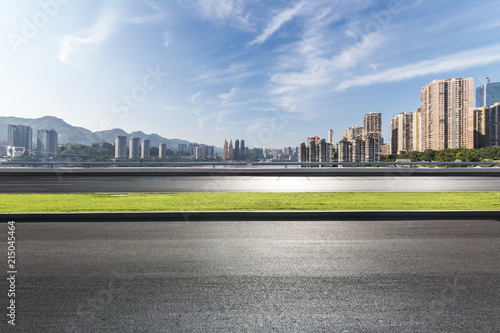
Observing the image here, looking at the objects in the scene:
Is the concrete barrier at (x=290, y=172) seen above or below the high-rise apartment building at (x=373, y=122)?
below

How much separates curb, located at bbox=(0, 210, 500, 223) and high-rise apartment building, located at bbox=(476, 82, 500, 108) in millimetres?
187446

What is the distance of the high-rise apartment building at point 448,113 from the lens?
86.0 metres

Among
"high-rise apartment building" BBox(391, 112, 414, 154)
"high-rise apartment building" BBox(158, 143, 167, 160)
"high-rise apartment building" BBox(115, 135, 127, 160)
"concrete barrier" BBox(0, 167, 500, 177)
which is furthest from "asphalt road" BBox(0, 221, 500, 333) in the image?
"high-rise apartment building" BBox(391, 112, 414, 154)

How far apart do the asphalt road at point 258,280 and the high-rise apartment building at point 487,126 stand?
4384 inches

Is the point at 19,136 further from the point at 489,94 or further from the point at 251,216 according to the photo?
the point at 489,94

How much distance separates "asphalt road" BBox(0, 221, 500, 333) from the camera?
2.75 meters

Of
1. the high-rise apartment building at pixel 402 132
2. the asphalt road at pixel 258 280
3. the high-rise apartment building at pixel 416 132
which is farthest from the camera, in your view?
the high-rise apartment building at pixel 402 132

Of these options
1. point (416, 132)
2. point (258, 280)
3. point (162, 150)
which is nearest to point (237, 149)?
point (162, 150)

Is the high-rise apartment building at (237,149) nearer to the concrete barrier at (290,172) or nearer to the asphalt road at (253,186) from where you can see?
the concrete barrier at (290,172)

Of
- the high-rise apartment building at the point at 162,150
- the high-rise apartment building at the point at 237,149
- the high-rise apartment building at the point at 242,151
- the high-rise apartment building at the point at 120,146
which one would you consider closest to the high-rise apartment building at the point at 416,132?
the high-rise apartment building at the point at 242,151

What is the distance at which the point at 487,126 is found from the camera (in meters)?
92.7

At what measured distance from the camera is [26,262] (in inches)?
167

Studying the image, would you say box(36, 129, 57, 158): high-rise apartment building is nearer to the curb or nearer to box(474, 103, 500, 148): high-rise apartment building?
the curb

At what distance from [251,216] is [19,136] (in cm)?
5069
